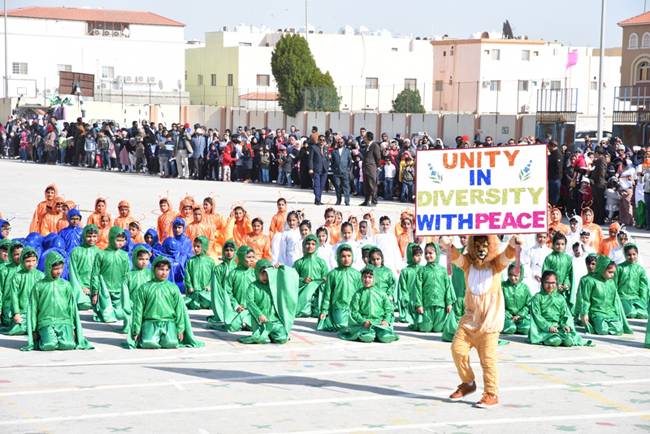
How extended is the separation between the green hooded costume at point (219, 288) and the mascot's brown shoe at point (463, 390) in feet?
13.8

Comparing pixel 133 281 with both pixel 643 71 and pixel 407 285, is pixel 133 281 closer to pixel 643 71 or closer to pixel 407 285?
pixel 407 285

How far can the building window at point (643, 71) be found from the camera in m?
66.1

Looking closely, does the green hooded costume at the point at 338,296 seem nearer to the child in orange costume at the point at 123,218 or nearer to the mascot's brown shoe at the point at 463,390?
the mascot's brown shoe at the point at 463,390

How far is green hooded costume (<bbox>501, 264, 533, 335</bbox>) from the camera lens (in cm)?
1412

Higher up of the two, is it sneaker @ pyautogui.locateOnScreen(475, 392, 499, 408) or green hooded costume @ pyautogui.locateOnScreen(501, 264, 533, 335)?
green hooded costume @ pyautogui.locateOnScreen(501, 264, 533, 335)

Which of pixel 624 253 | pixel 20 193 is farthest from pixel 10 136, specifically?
pixel 624 253

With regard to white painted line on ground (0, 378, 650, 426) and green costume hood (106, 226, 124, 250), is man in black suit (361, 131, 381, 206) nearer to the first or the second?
green costume hood (106, 226, 124, 250)

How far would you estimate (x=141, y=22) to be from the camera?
266 ft

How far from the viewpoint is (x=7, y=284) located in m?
13.8

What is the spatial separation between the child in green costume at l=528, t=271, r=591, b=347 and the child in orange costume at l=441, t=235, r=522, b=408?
10.3 feet

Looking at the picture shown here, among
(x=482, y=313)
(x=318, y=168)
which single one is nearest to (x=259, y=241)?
(x=482, y=313)

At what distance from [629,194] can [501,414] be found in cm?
1424

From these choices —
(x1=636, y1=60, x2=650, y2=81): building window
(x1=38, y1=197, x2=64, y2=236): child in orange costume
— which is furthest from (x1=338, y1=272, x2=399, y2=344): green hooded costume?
(x1=636, y1=60, x2=650, y2=81): building window

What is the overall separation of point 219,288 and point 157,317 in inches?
58.1
